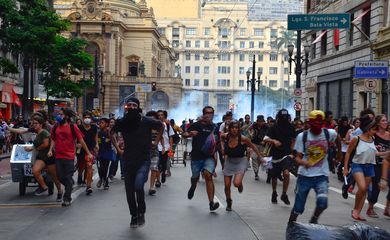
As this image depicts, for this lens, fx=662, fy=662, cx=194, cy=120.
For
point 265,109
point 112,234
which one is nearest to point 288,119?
point 112,234

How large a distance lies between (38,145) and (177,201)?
2.84 metres

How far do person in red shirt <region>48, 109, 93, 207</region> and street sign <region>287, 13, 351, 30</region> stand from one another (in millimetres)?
12477

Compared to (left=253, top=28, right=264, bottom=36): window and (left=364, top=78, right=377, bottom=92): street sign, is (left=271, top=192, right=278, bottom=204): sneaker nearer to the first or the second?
(left=364, top=78, right=377, bottom=92): street sign

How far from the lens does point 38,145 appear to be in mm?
12469

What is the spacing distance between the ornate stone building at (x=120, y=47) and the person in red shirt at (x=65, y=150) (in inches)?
2870

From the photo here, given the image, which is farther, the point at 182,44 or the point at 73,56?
the point at 182,44

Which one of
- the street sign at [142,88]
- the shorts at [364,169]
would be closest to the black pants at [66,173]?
the shorts at [364,169]

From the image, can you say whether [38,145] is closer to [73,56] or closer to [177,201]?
[177,201]

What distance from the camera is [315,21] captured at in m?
23.0

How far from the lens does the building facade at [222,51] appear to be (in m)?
138

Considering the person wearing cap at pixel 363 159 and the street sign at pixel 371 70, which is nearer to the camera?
the person wearing cap at pixel 363 159

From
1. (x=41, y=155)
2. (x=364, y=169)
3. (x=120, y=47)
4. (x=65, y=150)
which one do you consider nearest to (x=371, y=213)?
(x=364, y=169)

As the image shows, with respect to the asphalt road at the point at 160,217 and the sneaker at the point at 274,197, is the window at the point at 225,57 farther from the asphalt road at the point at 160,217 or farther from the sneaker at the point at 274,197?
the sneaker at the point at 274,197

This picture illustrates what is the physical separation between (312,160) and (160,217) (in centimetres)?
288
